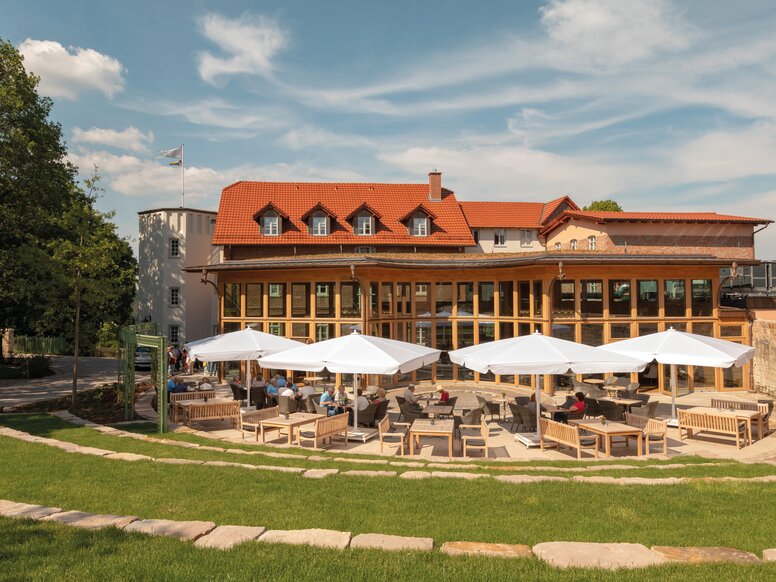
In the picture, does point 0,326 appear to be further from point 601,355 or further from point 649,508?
point 649,508

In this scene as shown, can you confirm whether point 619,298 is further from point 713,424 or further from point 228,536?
point 228,536

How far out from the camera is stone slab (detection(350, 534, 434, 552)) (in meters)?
5.43

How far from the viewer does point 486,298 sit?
21781 mm

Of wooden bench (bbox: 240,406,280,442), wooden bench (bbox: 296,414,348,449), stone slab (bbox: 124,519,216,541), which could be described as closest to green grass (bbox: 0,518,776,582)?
stone slab (bbox: 124,519,216,541)

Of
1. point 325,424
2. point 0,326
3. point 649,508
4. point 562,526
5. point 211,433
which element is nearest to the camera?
point 562,526

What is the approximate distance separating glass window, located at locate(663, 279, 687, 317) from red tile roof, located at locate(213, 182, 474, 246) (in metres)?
15.3

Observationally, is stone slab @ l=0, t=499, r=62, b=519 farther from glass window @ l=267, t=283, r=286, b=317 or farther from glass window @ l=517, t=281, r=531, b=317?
glass window @ l=517, t=281, r=531, b=317

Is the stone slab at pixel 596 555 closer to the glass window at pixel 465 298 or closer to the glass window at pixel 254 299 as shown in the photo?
the glass window at pixel 465 298

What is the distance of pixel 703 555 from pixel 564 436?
6199 mm

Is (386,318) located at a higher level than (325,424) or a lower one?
higher

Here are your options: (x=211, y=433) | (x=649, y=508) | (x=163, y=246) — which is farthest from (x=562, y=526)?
(x=163, y=246)

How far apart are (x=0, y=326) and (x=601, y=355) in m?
36.5

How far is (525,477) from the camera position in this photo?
8570mm

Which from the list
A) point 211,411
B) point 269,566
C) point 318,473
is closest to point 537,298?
point 211,411
